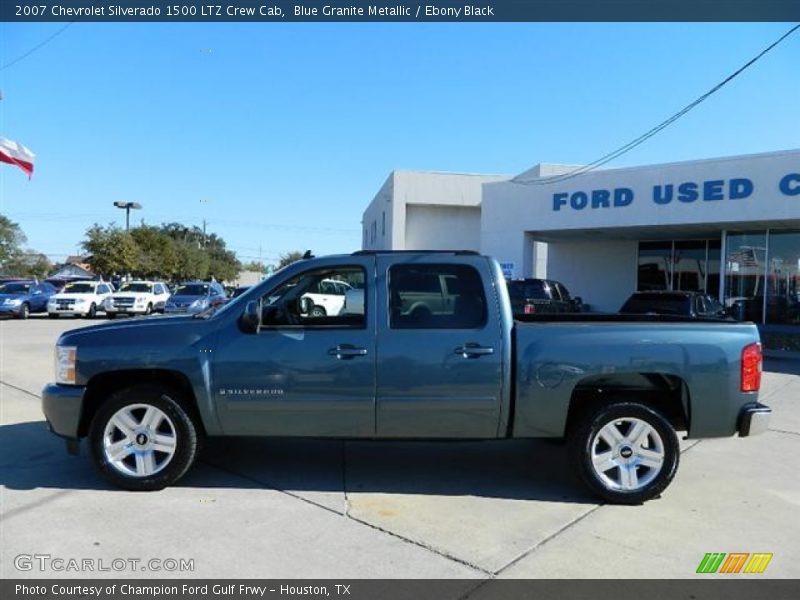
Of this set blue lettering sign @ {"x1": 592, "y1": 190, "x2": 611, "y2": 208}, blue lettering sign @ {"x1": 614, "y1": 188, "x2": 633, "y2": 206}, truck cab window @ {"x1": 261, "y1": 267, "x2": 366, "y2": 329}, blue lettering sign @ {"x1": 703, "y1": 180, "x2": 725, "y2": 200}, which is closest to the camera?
truck cab window @ {"x1": 261, "y1": 267, "x2": 366, "y2": 329}

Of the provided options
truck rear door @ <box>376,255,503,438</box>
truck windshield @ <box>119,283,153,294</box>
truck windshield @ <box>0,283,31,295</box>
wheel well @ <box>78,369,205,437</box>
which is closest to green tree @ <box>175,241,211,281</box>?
truck windshield @ <box>0,283,31,295</box>

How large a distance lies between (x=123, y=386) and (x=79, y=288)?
81.0 feet

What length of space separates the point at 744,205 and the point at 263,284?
16306mm

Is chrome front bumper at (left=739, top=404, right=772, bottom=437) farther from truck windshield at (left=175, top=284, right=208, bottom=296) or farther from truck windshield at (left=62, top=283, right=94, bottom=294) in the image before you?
truck windshield at (left=62, top=283, right=94, bottom=294)

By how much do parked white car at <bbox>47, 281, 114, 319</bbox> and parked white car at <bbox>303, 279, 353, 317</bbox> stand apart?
23.1 m

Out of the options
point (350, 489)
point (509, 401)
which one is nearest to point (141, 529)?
point (350, 489)

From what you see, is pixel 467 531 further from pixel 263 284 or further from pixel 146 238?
pixel 146 238

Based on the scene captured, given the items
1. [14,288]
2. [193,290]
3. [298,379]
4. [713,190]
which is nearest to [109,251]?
[14,288]

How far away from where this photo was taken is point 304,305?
17.0ft

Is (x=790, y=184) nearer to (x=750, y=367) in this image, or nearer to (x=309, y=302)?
(x=750, y=367)

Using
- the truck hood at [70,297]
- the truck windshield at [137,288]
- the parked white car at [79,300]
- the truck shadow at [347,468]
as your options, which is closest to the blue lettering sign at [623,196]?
the truck shadow at [347,468]

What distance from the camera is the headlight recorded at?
4.79m

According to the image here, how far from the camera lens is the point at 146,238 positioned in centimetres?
5669

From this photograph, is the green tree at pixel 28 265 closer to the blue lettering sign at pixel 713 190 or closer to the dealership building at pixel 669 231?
the dealership building at pixel 669 231
